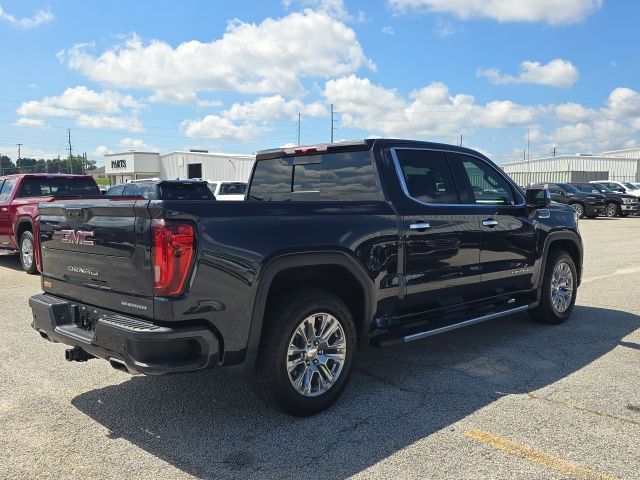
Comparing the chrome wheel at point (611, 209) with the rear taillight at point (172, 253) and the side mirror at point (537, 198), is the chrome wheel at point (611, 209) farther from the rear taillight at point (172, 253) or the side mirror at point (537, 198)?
the rear taillight at point (172, 253)

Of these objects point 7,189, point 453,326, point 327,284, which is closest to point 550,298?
point 453,326

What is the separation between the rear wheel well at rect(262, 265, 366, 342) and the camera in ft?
13.0

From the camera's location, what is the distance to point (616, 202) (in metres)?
26.6

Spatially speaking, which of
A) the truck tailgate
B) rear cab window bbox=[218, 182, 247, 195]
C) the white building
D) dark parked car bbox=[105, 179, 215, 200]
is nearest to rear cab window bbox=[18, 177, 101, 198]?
dark parked car bbox=[105, 179, 215, 200]

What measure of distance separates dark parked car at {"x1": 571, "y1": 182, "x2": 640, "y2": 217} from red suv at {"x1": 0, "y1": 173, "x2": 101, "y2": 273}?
2275 centimetres

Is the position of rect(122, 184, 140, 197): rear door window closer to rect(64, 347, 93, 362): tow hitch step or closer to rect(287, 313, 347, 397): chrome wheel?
rect(64, 347, 93, 362): tow hitch step

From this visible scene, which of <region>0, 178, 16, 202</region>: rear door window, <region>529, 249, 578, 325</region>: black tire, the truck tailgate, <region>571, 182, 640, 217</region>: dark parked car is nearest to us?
the truck tailgate

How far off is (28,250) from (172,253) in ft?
26.9

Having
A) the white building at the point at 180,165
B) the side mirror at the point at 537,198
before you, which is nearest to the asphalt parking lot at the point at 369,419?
the side mirror at the point at 537,198

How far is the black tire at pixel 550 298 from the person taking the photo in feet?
20.5

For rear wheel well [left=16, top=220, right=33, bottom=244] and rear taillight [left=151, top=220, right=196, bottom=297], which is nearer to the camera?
rear taillight [left=151, top=220, right=196, bottom=297]

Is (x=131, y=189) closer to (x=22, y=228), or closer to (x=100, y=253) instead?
(x=22, y=228)

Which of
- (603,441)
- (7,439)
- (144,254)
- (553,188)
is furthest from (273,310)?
(553,188)

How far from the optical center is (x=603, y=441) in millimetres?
3572
